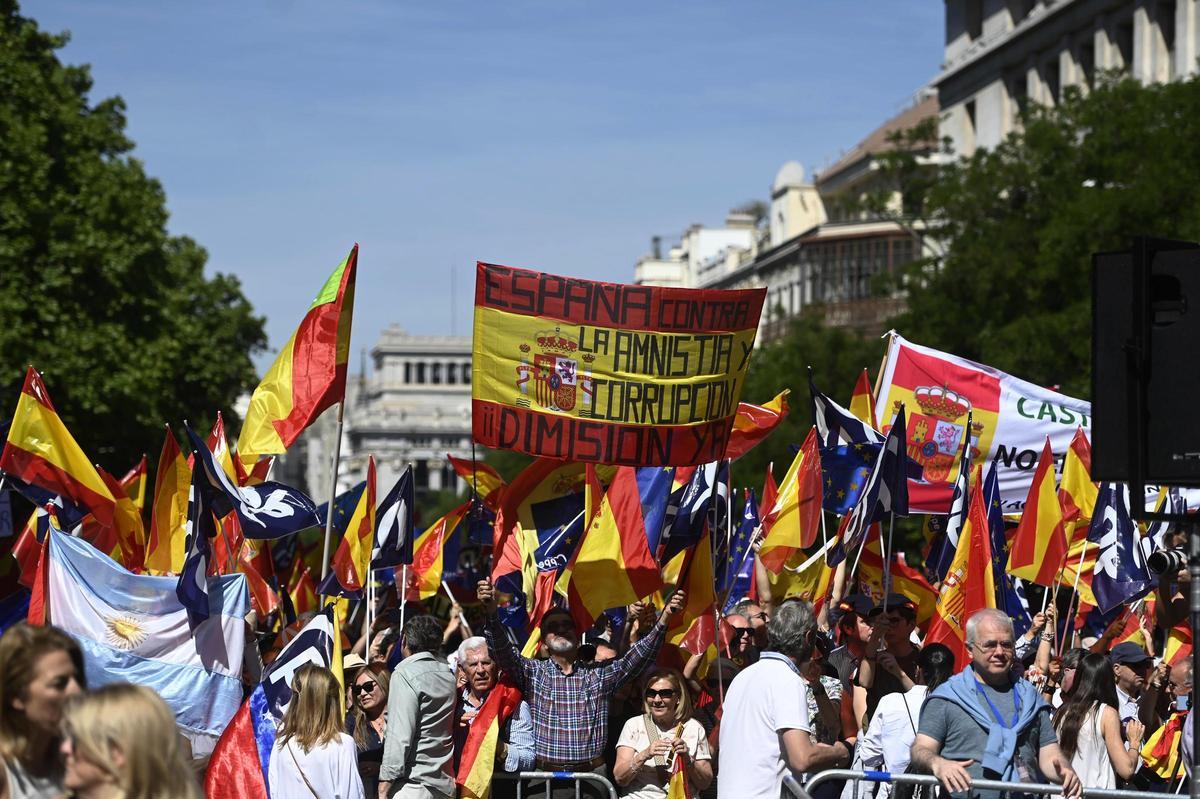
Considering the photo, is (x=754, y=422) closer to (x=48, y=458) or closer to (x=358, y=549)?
(x=358, y=549)

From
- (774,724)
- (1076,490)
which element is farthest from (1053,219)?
(774,724)

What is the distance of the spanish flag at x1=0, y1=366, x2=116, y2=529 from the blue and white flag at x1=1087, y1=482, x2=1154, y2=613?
21.6 feet

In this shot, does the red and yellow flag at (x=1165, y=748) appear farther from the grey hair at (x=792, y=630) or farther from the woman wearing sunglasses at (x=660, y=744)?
the grey hair at (x=792, y=630)

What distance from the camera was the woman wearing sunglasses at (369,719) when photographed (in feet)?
33.0

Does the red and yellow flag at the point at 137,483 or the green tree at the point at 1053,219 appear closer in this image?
the red and yellow flag at the point at 137,483

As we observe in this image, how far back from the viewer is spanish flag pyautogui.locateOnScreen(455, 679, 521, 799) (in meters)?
9.60

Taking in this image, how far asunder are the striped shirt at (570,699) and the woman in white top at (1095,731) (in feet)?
6.55

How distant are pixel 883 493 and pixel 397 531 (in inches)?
144

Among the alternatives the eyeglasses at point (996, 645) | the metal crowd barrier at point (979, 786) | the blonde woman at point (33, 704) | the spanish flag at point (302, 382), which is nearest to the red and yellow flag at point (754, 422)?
the spanish flag at point (302, 382)

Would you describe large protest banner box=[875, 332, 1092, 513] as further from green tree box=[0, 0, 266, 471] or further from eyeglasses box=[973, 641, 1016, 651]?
green tree box=[0, 0, 266, 471]

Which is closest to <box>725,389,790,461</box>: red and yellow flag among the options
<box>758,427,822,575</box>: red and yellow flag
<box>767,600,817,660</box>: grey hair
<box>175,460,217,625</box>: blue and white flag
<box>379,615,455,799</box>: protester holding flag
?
<box>758,427,822,575</box>: red and yellow flag

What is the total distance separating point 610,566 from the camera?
10.9m

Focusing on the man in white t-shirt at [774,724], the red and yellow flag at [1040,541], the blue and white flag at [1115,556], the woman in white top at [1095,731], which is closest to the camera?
the man in white t-shirt at [774,724]

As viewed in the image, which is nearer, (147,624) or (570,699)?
(570,699)
